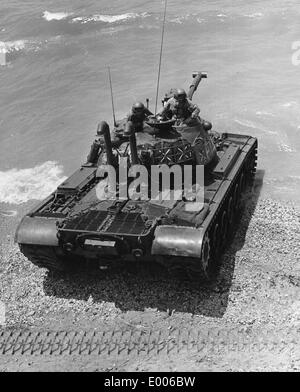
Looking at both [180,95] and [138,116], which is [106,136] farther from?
[180,95]

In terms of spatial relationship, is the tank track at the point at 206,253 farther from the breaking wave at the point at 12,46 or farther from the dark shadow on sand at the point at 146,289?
the breaking wave at the point at 12,46

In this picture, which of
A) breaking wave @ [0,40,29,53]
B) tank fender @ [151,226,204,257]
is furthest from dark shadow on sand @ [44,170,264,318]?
breaking wave @ [0,40,29,53]

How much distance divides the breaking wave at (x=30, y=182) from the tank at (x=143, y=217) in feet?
13.4

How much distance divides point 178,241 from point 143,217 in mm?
1143

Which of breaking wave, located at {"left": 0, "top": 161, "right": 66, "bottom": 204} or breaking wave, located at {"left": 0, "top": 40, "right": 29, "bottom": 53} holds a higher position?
breaking wave, located at {"left": 0, "top": 40, "right": 29, "bottom": 53}

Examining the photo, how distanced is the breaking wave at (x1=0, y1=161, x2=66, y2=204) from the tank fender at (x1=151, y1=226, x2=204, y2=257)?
7904 mm

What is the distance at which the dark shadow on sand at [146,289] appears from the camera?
1132 centimetres

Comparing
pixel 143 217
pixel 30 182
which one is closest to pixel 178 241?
pixel 143 217

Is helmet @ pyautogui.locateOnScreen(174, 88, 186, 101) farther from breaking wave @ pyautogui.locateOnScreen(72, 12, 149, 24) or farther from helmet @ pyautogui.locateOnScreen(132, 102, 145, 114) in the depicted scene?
breaking wave @ pyautogui.locateOnScreen(72, 12, 149, 24)

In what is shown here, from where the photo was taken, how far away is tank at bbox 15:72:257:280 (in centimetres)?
1049

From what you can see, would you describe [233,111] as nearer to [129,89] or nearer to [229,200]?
[129,89]

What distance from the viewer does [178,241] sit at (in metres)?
10.3

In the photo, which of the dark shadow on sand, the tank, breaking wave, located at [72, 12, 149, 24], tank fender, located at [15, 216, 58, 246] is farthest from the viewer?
breaking wave, located at [72, 12, 149, 24]
